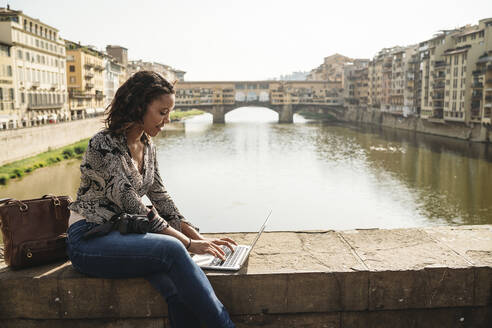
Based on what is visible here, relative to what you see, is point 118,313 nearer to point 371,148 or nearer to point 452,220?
point 452,220

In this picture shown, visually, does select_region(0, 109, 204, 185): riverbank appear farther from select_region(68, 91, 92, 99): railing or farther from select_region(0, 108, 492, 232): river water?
select_region(68, 91, 92, 99): railing

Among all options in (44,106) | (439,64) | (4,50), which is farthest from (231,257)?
(439,64)

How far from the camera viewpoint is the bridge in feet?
185

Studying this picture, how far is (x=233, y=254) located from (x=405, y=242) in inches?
34.6

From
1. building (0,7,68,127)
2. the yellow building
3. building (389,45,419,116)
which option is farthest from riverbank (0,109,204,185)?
building (389,45,419,116)

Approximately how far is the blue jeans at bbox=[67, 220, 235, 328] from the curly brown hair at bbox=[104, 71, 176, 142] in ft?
1.47

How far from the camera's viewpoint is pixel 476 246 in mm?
2363

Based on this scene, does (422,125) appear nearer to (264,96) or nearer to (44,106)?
(44,106)

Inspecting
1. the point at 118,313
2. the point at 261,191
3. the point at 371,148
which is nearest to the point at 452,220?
the point at 261,191

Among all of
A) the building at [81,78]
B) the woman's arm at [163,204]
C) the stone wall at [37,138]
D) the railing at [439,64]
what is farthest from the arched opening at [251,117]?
the woman's arm at [163,204]

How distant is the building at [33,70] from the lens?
26000 mm

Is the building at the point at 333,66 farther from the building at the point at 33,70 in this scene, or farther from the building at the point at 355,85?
Result: the building at the point at 33,70

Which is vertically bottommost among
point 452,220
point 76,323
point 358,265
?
point 452,220

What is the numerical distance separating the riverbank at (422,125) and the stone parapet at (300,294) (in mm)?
29429
